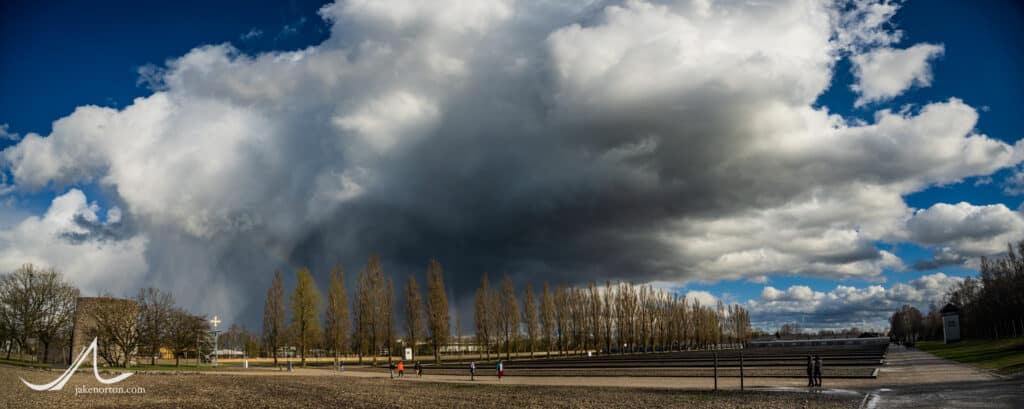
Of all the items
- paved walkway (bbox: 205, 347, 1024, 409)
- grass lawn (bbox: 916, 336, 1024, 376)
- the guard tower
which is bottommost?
the guard tower

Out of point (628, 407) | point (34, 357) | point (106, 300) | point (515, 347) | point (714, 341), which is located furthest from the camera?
point (714, 341)

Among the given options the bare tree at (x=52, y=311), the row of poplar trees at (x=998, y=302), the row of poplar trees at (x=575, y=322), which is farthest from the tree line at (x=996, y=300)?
the bare tree at (x=52, y=311)

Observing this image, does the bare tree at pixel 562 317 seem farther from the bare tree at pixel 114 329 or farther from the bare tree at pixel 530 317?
the bare tree at pixel 114 329

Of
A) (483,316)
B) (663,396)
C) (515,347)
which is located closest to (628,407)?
(663,396)

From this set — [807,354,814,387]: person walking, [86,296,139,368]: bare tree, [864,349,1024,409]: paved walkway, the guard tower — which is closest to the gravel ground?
[864,349,1024,409]: paved walkway

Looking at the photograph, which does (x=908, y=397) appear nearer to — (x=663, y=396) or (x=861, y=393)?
(x=861, y=393)

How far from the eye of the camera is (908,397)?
22.2 meters

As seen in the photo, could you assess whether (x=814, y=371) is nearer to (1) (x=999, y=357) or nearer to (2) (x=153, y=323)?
(1) (x=999, y=357)

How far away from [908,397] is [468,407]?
16.0 m

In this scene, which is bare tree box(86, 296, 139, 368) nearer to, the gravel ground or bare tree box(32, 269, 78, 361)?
bare tree box(32, 269, 78, 361)

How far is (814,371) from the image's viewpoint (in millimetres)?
29250

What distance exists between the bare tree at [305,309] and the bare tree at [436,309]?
14376 millimetres

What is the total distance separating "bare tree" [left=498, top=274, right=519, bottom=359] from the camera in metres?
91.1

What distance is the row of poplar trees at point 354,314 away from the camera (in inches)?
3068
